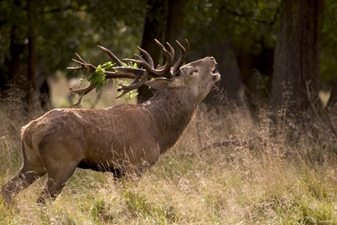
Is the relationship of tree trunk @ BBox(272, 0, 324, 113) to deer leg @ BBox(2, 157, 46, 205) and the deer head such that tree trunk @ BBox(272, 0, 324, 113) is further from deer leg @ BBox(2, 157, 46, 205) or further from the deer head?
deer leg @ BBox(2, 157, 46, 205)

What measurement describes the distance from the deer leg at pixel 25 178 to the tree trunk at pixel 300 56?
5.24 metres

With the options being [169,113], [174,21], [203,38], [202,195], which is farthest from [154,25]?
[202,195]

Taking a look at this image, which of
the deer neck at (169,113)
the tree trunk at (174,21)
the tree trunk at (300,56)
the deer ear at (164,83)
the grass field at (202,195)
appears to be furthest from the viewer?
the tree trunk at (174,21)

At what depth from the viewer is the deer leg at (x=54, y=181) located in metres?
6.17

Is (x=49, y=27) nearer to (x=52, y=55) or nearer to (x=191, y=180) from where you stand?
(x=52, y=55)

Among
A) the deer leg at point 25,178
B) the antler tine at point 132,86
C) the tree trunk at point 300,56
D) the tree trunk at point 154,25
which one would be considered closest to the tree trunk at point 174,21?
the tree trunk at point 154,25

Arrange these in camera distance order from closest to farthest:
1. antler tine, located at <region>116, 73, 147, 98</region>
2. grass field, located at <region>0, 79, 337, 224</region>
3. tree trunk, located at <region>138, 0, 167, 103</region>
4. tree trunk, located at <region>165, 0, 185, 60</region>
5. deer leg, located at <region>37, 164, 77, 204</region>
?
1. grass field, located at <region>0, 79, 337, 224</region>
2. deer leg, located at <region>37, 164, 77, 204</region>
3. antler tine, located at <region>116, 73, 147, 98</region>
4. tree trunk, located at <region>165, 0, 185, 60</region>
5. tree trunk, located at <region>138, 0, 167, 103</region>

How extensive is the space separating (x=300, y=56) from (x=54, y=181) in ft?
19.0

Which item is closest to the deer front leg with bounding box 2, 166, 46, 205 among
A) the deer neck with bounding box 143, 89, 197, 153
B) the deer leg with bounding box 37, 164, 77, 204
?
the deer leg with bounding box 37, 164, 77, 204

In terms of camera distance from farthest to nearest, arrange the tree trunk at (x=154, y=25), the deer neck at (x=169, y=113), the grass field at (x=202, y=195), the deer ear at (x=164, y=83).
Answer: the tree trunk at (x=154, y=25)
the deer ear at (x=164, y=83)
the deer neck at (x=169, y=113)
the grass field at (x=202, y=195)

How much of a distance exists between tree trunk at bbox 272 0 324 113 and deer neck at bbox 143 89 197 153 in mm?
3213

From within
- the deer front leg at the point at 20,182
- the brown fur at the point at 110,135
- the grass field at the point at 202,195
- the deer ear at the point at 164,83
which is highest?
the deer ear at the point at 164,83

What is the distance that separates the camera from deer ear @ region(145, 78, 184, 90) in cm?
762

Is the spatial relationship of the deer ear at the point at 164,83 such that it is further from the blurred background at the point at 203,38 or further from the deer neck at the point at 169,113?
the blurred background at the point at 203,38
